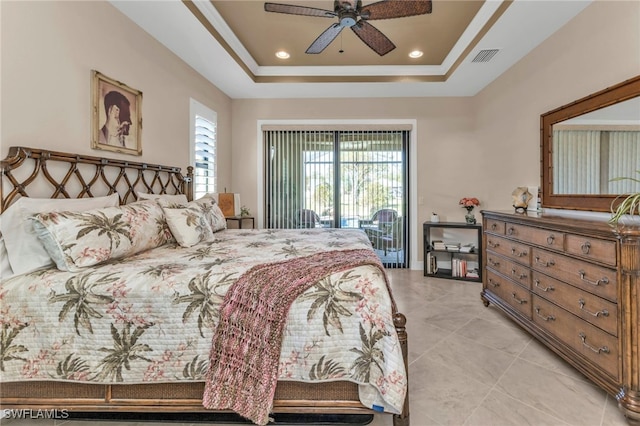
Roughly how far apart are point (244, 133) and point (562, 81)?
412 centimetres

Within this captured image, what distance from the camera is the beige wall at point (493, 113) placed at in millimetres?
2287

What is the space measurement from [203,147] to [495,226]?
3.70 meters

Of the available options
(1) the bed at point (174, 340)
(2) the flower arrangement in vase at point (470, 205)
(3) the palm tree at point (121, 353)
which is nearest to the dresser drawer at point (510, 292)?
(2) the flower arrangement in vase at point (470, 205)

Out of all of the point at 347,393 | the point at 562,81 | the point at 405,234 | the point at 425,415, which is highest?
the point at 562,81

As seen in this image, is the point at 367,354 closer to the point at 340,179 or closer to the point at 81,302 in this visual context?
the point at 81,302

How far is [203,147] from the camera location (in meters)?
3.83

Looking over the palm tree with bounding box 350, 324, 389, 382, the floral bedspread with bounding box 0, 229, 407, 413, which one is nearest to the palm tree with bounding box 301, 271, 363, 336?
the floral bedspread with bounding box 0, 229, 407, 413

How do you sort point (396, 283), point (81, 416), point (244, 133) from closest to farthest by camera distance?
point (81, 416) → point (396, 283) → point (244, 133)

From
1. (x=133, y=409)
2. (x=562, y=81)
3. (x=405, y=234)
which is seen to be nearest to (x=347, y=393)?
(x=133, y=409)

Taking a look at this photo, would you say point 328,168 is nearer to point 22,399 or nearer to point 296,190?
point 296,190

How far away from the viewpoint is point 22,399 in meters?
1.41

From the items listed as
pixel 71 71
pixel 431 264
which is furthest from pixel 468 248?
pixel 71 71

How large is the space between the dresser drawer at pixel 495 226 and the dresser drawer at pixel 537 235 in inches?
3.7

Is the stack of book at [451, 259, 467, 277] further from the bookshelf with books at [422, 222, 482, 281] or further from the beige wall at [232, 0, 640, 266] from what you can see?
the beige wall at [232, 0, 640, 266]
